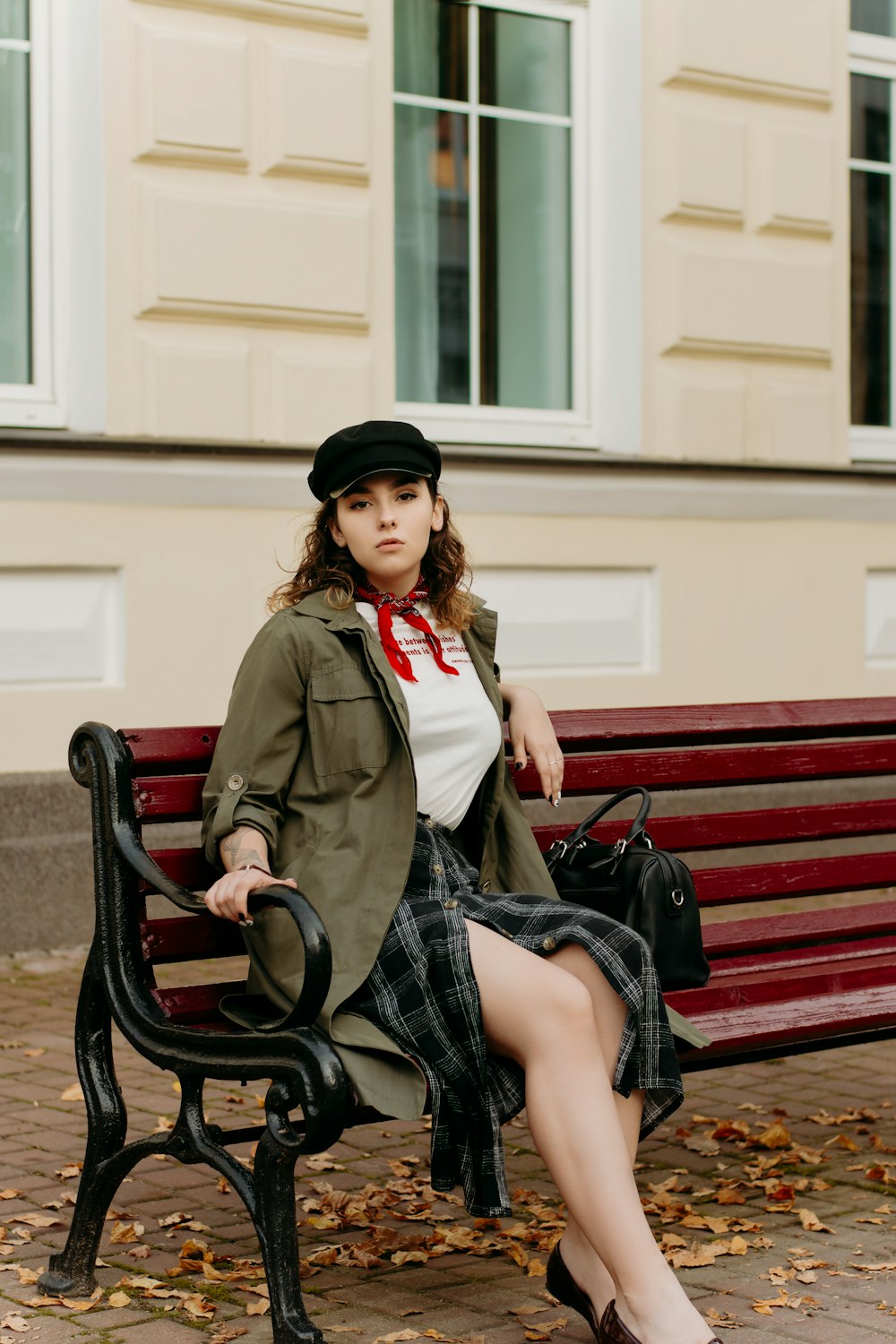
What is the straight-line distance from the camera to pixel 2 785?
652 centimetres

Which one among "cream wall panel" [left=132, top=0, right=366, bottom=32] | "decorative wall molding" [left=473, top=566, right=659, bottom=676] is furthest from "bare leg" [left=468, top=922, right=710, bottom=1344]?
"cream wall panel" [left=132, top=0, right=366, bottom=32]

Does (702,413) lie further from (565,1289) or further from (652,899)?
(565,1289)

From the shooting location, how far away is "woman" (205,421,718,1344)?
314cm

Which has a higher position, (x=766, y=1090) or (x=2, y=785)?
(x=2, y=785)

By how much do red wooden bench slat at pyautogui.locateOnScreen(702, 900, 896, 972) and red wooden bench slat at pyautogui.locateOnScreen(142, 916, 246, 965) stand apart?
1.16 meters

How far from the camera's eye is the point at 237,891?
10.4 feet

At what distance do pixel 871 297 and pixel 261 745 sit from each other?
654 cm

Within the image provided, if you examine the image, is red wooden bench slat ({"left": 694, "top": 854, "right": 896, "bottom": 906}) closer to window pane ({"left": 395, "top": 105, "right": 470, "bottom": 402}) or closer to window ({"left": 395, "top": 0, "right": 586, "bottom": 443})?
window ({"left": 395, "top": 0, "right": 586, "bottom": 443})

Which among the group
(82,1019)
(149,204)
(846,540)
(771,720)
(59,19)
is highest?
(59,19)

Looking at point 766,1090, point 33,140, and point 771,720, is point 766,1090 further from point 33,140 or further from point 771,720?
point 33,140

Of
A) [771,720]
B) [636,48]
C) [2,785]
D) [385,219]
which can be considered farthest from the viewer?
[636,48]

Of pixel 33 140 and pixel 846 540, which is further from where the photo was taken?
pixel 846 540

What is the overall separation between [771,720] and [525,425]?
151 inches

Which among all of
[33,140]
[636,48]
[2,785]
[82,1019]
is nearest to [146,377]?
[33,140]
